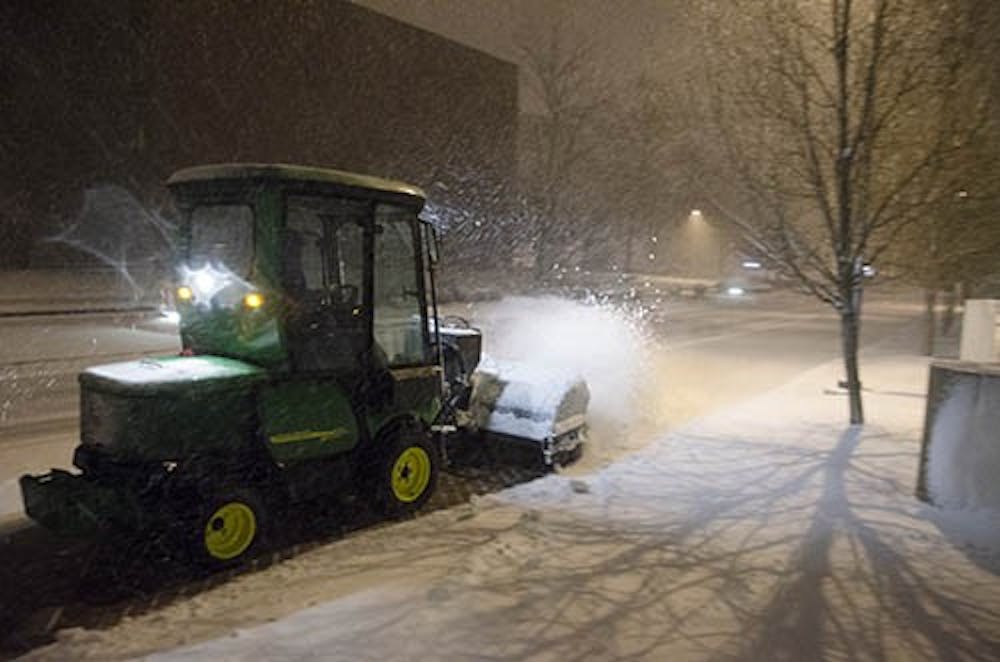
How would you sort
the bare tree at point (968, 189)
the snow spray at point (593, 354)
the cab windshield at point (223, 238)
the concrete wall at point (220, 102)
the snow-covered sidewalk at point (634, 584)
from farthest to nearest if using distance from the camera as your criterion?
the concrete wall at point (220, 102), the snow spray at point (593, 354), the bare tree at point (968, 189), the cab windshield at point (223, 238), the snow-covered sidewalk at point (634, 584)

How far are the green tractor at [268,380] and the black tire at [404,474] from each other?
0.05 ft

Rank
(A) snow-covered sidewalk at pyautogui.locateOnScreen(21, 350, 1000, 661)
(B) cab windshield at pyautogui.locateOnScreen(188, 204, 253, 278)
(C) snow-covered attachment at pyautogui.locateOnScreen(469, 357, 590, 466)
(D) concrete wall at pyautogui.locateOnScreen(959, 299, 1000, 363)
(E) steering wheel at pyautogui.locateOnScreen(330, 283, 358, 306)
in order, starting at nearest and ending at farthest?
(A) snow-covered sidewalk at pyautogui.locateOnScreen(21, 350, 1000, 661), (B) cab windshield at pyautogui.locateOnScreen(188, 204, 253, 278), (E) steering wheel at pyautogui.locateOnScreen(330, 283, 358, 306), (C) snow-covered attachment at pyautogui.locateOnScreen(469, 357, 590, 466), (D) concrete wall at pyautogui.locateOnScreen(959, 299, 1000, 363)

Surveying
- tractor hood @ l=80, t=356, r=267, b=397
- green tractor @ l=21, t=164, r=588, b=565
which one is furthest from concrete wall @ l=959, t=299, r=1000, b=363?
tractor hood @ l=80, t=356, r=267, b=397

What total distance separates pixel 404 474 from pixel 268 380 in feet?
4.89

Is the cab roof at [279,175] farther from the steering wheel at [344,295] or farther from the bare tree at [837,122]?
the bare tree at [837,122]

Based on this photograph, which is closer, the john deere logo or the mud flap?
the mud flap

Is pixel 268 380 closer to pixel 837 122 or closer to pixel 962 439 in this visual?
pixel 962 439

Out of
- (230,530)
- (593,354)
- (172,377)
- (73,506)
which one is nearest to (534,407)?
(230,530)

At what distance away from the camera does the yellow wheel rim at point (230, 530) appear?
5352 mm

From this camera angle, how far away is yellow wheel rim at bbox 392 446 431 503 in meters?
6.52

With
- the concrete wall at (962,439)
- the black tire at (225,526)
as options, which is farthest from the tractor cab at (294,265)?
the concrete wall at (962,439)

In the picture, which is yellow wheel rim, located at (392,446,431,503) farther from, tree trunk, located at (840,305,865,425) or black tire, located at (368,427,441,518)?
tree trunk, located at (840,305,865,425)

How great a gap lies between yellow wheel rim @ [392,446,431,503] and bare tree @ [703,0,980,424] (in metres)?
5.09

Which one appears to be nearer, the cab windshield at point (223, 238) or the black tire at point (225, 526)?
the black tire at point (225, 526)
